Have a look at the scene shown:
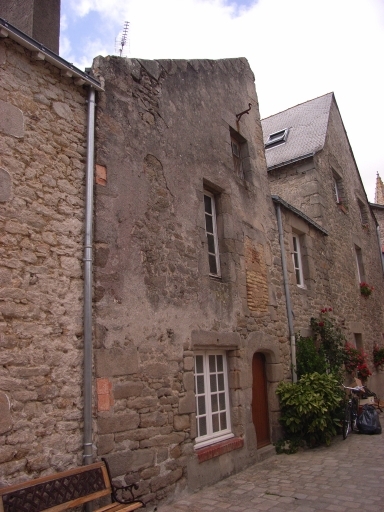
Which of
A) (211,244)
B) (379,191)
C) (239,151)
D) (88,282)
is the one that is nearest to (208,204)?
(211,244)

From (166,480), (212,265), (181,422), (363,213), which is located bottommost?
(166,480)

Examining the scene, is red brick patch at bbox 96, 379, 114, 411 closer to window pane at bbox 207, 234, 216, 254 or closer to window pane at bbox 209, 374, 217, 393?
window pane at bbox 209, 374, 217, 393

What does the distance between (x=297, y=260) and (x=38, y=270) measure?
6.76 metres

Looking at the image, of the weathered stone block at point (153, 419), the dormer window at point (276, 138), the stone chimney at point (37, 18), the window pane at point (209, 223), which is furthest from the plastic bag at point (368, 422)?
the dormer window at point (276, 138)

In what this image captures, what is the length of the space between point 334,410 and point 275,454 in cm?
131

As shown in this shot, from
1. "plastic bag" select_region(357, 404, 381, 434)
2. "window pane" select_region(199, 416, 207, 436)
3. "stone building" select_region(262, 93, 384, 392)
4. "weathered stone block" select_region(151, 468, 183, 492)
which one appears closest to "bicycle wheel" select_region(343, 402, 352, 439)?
"plastic bag" select_region(357, 404, 381, 434)

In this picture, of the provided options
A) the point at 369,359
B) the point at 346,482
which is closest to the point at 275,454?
the point at 346,482

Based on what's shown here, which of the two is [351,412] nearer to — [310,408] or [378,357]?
[310,408]

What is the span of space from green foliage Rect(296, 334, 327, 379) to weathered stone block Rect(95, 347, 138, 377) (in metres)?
4.21

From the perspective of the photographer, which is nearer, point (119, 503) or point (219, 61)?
point (119, 503)

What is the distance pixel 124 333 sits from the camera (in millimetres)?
4734

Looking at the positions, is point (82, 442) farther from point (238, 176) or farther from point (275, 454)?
point (238, 176)

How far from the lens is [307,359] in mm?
8070

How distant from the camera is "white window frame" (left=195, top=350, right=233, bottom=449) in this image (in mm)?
5816
